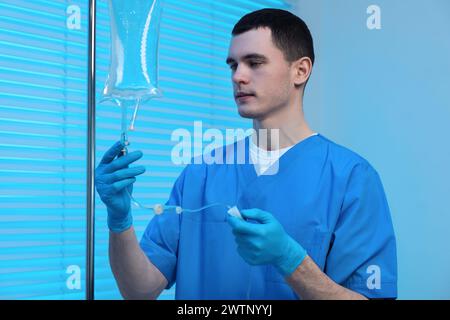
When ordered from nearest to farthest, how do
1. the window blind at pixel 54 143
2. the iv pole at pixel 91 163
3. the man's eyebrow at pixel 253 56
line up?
1. the iv pole at pixel 91 163
2. the man's eyebrow at pixel 253 56
3. the window blind at pixel 54 143

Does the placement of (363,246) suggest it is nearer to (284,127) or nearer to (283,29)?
(284,127)

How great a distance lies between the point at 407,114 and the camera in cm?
197

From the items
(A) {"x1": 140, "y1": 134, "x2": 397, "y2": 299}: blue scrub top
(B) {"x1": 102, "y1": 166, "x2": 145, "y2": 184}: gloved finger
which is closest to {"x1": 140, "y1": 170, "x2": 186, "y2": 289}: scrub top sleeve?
(A) {"x1": 140, "y1": 134, "x2": 397, "y2": 299}: blue scrub top

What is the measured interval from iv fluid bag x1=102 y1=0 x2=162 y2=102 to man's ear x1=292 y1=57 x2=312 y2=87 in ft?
1.36

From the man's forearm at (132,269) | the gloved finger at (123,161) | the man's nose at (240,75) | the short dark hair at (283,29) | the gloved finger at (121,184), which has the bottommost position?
the man's forearm at (132,269)

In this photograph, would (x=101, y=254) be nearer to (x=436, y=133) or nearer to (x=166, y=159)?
(x=166, y=159)

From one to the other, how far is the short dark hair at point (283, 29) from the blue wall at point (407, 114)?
793 mm

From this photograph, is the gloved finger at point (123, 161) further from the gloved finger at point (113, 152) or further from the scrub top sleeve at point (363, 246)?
the scrub top sleeve at point (363, 246)

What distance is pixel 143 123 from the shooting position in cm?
189

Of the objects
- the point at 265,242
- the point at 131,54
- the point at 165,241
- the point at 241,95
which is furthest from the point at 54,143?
the point at 265,242

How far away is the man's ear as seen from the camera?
1.27 m

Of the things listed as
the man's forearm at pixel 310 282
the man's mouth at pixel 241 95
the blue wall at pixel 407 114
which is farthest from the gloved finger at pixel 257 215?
the blue wall at pixel 407 114

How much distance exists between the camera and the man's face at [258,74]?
118 cm

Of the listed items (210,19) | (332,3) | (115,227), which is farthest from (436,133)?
(115,227)
